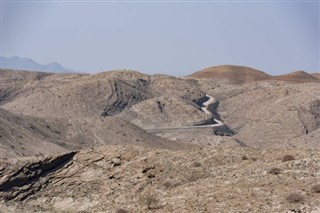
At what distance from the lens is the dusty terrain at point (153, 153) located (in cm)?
2341

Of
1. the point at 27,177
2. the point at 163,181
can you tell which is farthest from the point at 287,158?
the point at 27,177

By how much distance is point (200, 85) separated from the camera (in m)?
164

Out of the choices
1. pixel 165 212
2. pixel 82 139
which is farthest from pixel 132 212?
pixel 82 139

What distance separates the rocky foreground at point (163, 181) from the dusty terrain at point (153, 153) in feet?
0.18

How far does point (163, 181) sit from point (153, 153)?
3.57m

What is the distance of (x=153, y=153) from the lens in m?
30.0

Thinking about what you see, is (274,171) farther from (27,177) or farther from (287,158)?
(27,177)

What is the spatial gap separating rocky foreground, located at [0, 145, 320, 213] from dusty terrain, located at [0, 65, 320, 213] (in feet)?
0.18

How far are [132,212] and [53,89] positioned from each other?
10161cm

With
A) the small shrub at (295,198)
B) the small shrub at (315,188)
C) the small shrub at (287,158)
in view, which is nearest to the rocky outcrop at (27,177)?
the small shrub at (287,158)

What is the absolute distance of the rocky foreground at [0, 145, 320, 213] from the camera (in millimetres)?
21984

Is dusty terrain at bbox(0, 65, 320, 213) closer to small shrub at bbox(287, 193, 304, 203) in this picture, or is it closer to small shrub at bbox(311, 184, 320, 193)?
small shrub at bbox(287, 193, 304, 203)

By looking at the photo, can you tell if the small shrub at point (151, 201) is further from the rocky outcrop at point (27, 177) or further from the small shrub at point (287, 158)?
the rocky outcrop at point (27, 177)

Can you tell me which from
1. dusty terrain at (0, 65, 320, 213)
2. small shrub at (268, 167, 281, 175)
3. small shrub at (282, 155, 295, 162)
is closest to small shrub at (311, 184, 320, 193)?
dusty terrain at (0, 65, 320, 213)
